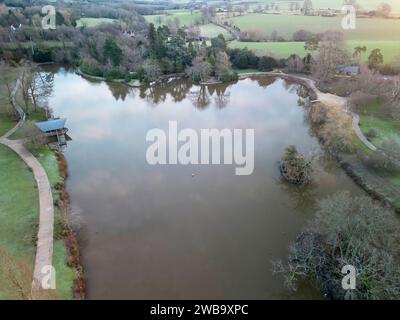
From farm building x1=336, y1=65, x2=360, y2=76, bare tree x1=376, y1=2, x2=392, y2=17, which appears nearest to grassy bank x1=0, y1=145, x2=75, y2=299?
farm building x1=336, y1=65, x2=360, y2=76

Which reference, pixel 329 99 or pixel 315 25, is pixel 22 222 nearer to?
pixel 329 99

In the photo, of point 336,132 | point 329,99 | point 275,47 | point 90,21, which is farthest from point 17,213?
point 90,21

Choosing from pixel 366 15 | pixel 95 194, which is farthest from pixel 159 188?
pixel 366 15

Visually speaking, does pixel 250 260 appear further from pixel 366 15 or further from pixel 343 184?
pixel 366 15

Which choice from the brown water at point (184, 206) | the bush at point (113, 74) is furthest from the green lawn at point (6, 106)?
the bush at point (113, 74)

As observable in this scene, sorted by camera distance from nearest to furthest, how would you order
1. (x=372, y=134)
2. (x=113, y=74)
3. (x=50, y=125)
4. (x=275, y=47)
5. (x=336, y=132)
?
(x=336, y=132) → (x=372, y=134) → (x=50, y=125) → (x=113, y=74) → (x=275, y=47)

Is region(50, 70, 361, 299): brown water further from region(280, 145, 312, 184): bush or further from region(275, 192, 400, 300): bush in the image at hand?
region(275, 192, 400, 300): bush
